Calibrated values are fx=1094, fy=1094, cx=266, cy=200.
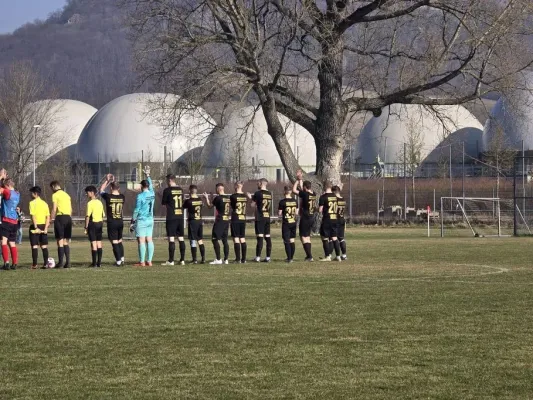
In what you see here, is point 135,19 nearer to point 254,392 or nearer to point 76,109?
point 254,392

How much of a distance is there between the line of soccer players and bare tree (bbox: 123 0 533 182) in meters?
13.6

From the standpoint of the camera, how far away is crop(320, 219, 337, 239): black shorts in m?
→ 27.2

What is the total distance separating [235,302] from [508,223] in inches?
1490

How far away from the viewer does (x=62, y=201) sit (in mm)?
25609

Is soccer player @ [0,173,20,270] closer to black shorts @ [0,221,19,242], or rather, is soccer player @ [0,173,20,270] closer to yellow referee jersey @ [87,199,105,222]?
black shorts @ [0,221,19,242]

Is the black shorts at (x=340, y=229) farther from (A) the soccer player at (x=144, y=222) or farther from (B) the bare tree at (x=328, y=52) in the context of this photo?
(B) the bare tree at (x=328, y=52)

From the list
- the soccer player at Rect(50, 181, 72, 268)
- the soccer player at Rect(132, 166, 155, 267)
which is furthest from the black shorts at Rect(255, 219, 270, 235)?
the soccer player at Rect(50, 181, 72, 268)

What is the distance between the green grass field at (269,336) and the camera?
29.8 feet

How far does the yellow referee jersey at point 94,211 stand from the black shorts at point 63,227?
0.59 metres

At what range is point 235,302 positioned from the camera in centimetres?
1609

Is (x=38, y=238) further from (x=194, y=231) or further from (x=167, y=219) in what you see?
(x=194, y=231)

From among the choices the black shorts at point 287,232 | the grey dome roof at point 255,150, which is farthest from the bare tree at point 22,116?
the black shorts at point 287,232

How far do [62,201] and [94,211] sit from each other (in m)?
0.90

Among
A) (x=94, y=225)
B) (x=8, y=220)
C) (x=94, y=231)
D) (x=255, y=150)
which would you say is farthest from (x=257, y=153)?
(x=8, y=220)
